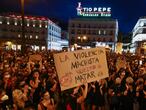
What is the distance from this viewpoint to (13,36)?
11675cm

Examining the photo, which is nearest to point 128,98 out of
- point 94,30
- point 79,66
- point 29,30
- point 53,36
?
point 79,66

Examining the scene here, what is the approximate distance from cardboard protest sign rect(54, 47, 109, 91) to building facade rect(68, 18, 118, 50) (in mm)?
111255

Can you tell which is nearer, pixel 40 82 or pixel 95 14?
pixel 40 82

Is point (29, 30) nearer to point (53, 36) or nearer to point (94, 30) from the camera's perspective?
point (53, 36)

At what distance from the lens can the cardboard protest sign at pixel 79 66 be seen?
8539 millimetres

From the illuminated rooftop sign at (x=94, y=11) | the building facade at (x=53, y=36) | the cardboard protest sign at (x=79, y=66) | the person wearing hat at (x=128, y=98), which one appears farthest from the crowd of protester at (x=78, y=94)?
the illuminated rooftop sign at (x=94, y=11)

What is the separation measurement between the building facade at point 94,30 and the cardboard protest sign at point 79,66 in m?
111

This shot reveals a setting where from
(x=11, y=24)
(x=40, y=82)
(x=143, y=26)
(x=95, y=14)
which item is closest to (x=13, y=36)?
(x=11, y=24)

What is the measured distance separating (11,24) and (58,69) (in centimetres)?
11058

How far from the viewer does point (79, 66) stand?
8938 mm

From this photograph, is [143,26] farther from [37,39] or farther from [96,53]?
[96,53]

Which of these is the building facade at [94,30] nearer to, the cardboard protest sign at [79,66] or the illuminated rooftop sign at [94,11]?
the illuminated rooftop sign at [94,11]

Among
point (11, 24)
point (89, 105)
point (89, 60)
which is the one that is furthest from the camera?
point (11, 24)

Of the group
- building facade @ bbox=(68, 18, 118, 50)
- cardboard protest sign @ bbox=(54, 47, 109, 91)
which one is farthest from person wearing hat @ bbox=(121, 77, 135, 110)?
building facade @ bbox=(68, 18, 118, 50)
